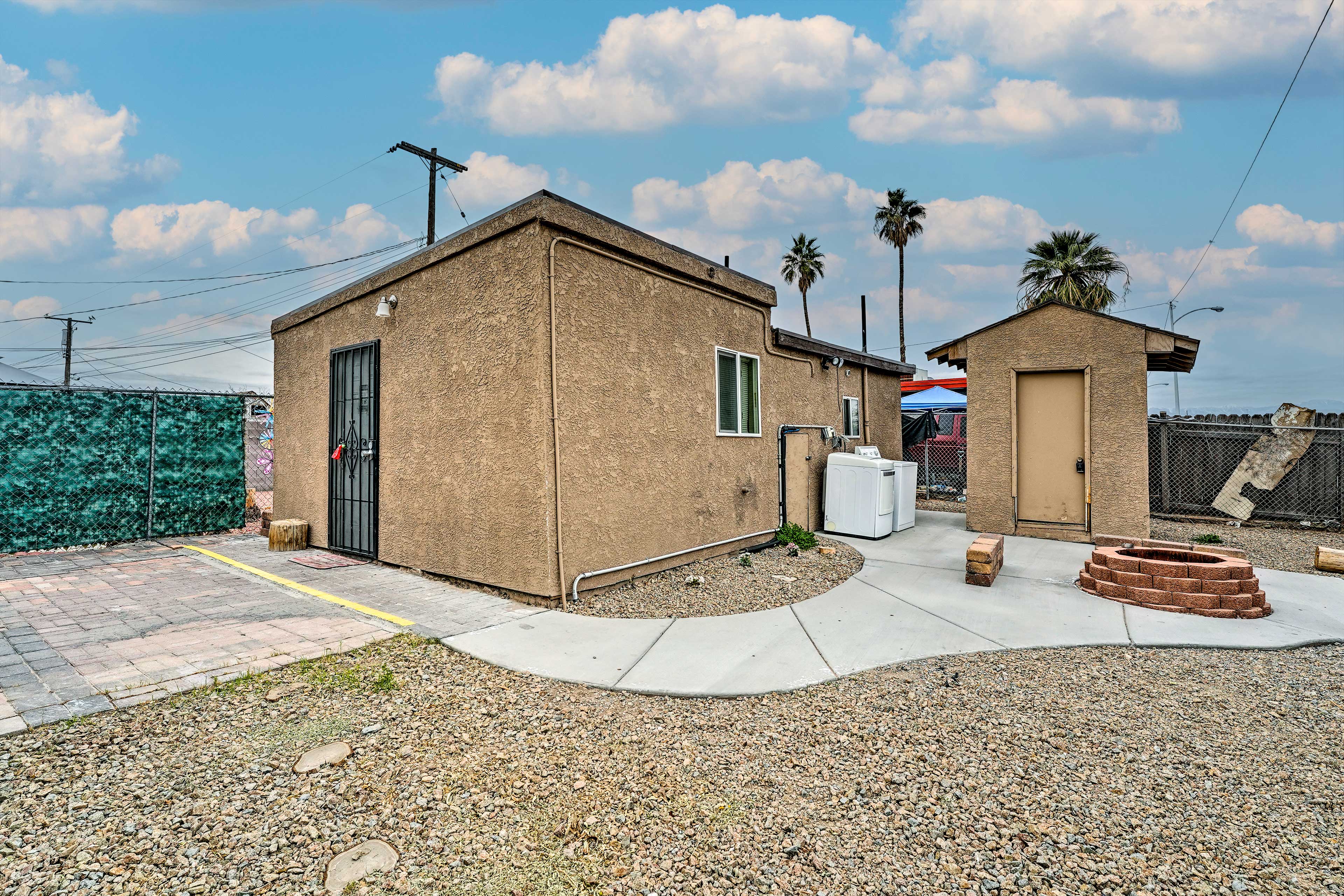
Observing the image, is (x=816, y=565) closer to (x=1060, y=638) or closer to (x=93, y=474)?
(x=1060, y=638)

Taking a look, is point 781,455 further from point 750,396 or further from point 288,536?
point 288,536

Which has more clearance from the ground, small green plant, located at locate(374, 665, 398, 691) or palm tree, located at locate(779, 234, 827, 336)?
palm tree, located at locate(779, 234, 827, 336)

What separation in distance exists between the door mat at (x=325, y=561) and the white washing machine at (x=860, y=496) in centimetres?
635

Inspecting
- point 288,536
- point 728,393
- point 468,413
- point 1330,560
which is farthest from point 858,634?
point 288,536

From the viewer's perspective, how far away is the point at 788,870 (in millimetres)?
2107

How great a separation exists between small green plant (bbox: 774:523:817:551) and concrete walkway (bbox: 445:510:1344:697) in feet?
5.60

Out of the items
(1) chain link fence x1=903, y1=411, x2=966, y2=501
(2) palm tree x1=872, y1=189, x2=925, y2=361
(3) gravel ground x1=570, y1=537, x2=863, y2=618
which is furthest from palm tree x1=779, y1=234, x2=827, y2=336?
(3) gravel ground x1=570, y1=537, x2=863, y2=618

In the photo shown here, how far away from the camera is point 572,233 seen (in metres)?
5.36

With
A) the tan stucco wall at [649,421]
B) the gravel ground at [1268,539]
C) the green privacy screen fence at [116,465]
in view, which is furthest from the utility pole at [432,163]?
the gravel ground at [1268,539]

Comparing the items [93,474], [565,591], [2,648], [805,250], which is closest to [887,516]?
[565,591]

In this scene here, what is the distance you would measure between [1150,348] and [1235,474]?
428 centimetres

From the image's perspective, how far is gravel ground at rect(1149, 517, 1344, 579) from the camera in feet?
23.2

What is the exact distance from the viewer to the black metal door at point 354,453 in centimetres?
708

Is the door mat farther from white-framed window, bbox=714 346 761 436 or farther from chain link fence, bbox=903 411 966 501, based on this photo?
chain link fence, bbox=903 411 966 501
